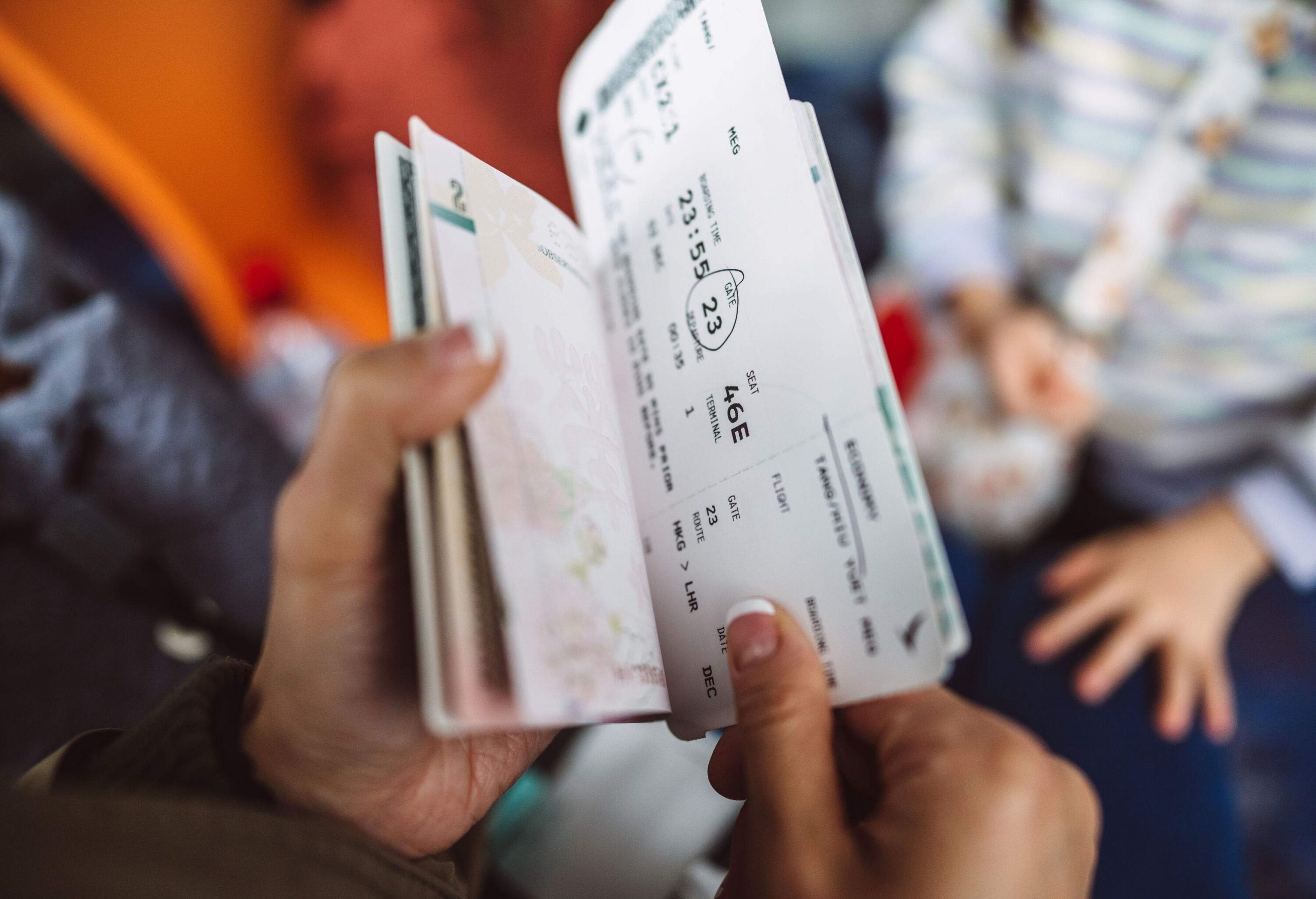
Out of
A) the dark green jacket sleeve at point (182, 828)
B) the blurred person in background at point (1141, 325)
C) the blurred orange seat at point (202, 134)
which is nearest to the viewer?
the dark green jacket sleeve at point (182, 828)

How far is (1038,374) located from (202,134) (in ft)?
3.60

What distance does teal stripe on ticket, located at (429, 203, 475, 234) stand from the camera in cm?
29

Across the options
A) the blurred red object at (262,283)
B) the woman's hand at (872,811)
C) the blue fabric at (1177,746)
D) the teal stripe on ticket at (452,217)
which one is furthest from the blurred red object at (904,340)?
the blurred red object at (262,283)

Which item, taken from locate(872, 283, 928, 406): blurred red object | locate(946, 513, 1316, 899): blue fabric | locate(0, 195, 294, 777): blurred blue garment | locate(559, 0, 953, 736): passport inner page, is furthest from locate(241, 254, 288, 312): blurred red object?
Answer: locate(946, 513, 1316, 899): blue fabric

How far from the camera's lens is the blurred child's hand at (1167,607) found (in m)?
0.64

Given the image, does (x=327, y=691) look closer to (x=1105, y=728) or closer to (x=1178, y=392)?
(x=1105, y=728)

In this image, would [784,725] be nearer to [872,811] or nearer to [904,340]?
[872,811]

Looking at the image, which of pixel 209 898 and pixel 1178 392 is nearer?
pixel 209 898

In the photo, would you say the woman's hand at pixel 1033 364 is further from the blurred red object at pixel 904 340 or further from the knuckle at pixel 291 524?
the knuckle at pixel 291 524

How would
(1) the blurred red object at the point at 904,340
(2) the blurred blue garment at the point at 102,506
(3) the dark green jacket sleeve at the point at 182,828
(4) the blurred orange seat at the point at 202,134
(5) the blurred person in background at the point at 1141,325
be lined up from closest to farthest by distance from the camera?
(3) the dark green jacket sleeve at the point at 182,828
(2) the blurred blue garment at the point at 102,506
(5) the blurred person in background at the point at 1141,325
(4) the blurred orange seat at the point at 202,134
(1) the blurred red object at the point at 904,340

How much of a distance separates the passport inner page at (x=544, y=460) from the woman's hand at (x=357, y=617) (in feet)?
0.09

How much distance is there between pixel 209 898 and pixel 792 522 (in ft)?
0.93

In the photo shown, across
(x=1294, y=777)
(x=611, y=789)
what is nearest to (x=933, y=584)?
(x=611, y=789)

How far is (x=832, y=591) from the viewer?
12.4 inches
